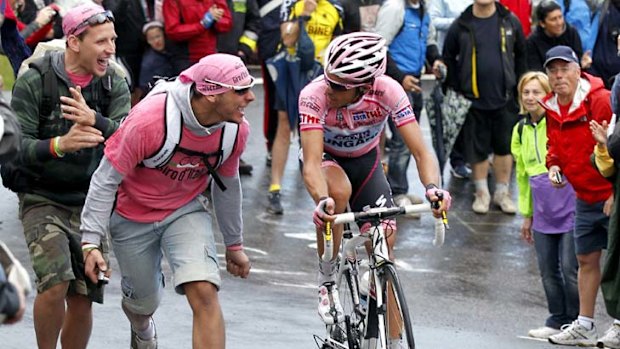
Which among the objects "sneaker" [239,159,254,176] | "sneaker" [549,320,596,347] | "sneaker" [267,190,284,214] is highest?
"sneaker" [549,320,596,347]

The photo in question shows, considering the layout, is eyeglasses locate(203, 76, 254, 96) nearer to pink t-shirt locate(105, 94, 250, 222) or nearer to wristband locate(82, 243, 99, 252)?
pink t-shirt locate(105, 94, 250, 222)

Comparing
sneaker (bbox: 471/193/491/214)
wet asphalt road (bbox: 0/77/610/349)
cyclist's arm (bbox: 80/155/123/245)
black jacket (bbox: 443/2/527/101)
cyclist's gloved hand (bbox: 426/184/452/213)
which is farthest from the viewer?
sneaker (bbox: 471/193/491/214)

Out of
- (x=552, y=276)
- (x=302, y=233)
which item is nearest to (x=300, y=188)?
(x=302, y=233)

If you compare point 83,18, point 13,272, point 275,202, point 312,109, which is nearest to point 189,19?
point 275,202

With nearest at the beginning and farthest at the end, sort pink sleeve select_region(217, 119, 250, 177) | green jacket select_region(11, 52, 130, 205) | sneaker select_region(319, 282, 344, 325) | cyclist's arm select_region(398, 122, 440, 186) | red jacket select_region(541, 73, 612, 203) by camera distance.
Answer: pink sleeve select_region(217, 119, 250, 177) < green jacket select_region(11, 52, 130, 205) < cyclist's arm select_region(398, 122, 440, 186) < sneaker select_region(319, 282, 344, 325) < red jacket select_region(541, 73, 612, 203)

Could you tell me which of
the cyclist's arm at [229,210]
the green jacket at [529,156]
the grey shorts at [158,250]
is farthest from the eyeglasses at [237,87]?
the green jacket at [529,156]

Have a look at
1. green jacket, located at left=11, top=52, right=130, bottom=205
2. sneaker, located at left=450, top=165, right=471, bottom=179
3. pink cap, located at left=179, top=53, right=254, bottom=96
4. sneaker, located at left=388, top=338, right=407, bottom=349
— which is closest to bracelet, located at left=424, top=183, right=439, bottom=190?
sneaker, located at left=388, top=338, right=407, bottom=349

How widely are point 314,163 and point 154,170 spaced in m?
1.03

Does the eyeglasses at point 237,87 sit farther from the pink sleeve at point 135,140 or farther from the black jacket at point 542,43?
the black jacket at point 542,43

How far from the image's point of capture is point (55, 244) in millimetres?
8539

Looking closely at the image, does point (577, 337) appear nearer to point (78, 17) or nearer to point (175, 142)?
point (175, 142)

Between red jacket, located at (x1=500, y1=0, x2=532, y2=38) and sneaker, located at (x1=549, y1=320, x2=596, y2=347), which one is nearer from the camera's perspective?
sneaker, located at (x1=549, y1=320, x2=596, y2=347)

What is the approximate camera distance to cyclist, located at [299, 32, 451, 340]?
877 centimetres

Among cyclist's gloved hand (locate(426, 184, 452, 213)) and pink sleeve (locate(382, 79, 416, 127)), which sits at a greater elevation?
pink sleeve (locate(382, 79, 416, 127))
